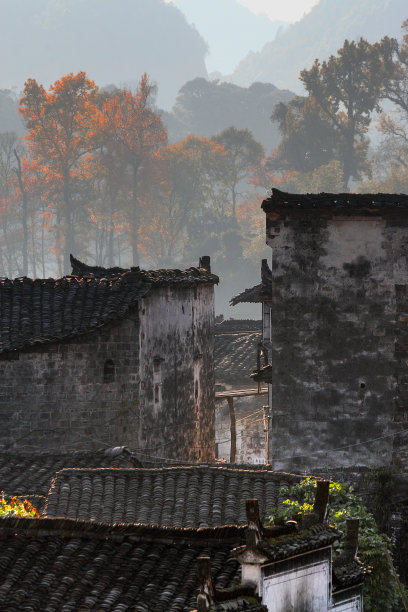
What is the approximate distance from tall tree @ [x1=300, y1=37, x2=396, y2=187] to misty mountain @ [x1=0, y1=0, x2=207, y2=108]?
96.7 m

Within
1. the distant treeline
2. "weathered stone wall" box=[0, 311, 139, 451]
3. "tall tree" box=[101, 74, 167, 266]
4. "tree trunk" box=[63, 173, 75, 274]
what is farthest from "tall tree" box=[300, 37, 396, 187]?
"weathered stone wall" box=[0, 311, 139, 451]

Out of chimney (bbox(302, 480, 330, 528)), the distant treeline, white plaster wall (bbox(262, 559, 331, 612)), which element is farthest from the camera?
the distant treeline

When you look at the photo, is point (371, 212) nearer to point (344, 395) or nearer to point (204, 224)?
point (344, 395)

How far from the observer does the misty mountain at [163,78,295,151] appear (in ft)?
348

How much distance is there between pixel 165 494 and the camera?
18.9 m

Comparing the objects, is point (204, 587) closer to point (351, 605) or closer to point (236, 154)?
point (351, 605)

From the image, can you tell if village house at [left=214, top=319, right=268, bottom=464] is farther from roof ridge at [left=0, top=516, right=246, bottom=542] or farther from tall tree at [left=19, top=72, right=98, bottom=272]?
tall tree at [left=19, top=72, right=98, bottom=272]

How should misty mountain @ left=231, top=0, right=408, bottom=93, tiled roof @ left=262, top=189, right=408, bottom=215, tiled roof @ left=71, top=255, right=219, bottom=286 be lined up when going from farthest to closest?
misty mountain @ left=231, top=0, right=408, bottom=93 < tiled roof @ left=71, top=255, right=219, bottom=286 < tiled roof @ left=262, top=189, right=408, bottom=215

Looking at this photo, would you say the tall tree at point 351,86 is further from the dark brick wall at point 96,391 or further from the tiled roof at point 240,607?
the tiled roof at point 240,607

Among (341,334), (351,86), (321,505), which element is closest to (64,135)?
(351,86)

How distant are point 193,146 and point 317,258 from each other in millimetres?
62592

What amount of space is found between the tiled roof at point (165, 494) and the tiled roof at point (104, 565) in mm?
4551

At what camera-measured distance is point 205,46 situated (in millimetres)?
184875

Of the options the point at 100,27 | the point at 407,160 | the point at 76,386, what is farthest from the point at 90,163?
the point at 100,27
